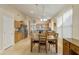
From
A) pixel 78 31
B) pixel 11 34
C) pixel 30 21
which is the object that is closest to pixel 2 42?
pixel 11 34

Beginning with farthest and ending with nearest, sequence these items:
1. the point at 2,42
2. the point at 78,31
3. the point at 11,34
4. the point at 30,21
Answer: the point at 30,21 → the point at 11,34 → the point at 2,42 → the point at 78,31

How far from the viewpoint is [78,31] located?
3.69 meters

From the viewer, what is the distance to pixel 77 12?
3.87m

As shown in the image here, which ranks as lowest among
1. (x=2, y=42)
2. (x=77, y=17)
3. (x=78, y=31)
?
(x=2, y=42)

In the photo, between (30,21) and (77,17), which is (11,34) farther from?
(30,21)

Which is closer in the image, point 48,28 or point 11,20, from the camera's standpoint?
point 11,20
